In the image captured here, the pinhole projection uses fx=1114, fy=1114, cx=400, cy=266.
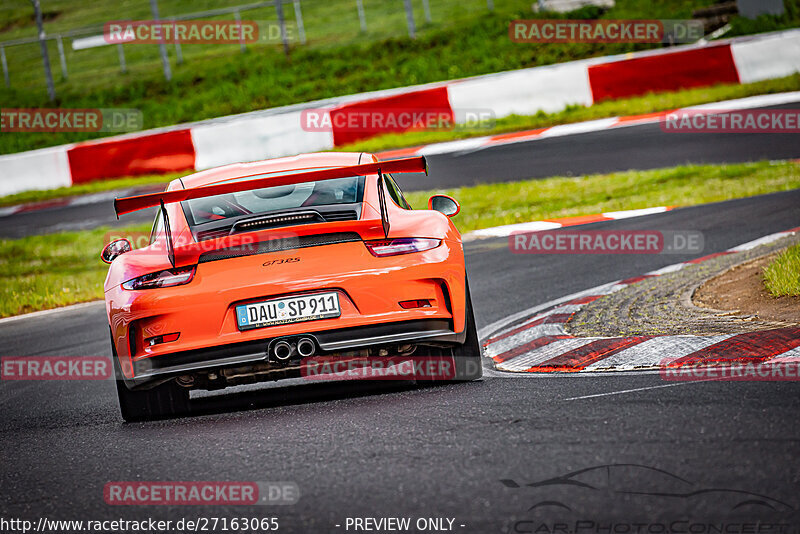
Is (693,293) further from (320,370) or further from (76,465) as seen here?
(76,465)

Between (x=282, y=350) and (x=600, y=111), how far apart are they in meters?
14.4

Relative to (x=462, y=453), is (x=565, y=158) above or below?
above

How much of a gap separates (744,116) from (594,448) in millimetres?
13339

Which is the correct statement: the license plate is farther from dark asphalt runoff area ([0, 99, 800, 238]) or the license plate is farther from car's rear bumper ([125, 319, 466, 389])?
dark asphalt runoff area ([0, 99, 800, 238])

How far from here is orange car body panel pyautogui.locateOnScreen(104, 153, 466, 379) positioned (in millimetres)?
5281

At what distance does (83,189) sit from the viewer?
20078 mm

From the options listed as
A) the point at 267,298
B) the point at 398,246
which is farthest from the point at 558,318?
the point at 267,298

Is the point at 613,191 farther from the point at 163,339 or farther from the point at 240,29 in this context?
the point at 240,29

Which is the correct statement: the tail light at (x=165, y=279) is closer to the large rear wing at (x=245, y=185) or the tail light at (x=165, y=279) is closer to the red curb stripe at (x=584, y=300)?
the large rear wing at (x=245, y=185)

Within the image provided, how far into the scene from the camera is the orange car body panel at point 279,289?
17.3 feet

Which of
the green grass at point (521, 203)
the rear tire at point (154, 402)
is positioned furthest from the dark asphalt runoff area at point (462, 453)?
the green grass at point (521, 203)

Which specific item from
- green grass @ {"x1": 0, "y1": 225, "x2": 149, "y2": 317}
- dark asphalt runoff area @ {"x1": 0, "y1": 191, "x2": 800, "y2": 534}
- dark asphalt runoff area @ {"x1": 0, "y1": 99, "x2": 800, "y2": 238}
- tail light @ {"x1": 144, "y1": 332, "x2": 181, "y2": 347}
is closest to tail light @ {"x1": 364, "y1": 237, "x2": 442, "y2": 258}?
dark asphalt runoff area @ {"x1": 0, "y1": 191, "x2": 800, "y2": 534}

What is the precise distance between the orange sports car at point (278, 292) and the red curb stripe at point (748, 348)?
1.14 meters

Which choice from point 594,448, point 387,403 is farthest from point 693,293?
point 594,448
